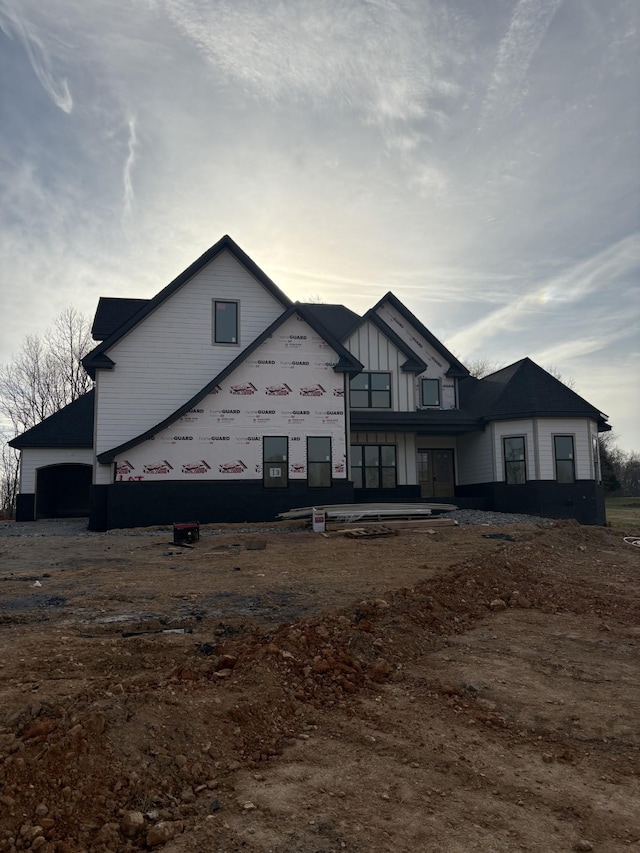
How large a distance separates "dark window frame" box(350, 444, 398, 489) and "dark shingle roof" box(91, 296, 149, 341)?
11210 mm

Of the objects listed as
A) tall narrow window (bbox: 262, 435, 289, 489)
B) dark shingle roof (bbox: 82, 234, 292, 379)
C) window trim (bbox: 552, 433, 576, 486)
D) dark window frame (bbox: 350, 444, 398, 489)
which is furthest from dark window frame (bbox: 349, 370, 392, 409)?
window trim (bbox: 552, 433, 576, 486)

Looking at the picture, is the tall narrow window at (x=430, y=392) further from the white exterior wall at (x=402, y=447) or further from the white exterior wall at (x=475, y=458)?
the white exterior wall at (x=402, y=447)

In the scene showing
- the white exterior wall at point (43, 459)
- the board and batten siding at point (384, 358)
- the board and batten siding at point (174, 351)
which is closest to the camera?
the board and batten siding at point (174, 351)

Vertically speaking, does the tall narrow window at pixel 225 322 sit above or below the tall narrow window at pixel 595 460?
above

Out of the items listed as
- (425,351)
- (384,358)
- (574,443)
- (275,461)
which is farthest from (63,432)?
(574,443)

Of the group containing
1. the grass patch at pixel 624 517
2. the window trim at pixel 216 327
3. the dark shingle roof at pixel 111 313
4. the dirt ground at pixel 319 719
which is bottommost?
the grass patch at pixel 624 517

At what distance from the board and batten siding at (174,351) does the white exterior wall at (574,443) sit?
458 inches

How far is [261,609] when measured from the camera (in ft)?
25.0

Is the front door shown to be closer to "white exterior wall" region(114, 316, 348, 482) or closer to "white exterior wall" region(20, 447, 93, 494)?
"white exterior wall" region(114, 316, 348, 482)

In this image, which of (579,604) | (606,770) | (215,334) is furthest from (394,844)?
(215,334)

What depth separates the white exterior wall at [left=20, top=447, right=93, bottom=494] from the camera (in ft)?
82.9

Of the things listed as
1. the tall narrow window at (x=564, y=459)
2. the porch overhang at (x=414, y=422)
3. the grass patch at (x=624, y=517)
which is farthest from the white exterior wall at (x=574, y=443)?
the grass patch at (x=624, y=517)

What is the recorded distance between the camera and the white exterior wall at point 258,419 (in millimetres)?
19219

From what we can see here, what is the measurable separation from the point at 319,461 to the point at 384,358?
23.9 ft
